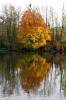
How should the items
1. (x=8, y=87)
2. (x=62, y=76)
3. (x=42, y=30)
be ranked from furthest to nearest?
(x=42, y=30)
(x=62, y=76)
(x=8, y=87)

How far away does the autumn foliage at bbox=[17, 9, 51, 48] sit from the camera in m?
61.0

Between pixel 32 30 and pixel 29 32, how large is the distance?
0.71 m

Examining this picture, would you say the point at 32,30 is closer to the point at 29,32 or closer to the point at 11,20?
the point at 29,32

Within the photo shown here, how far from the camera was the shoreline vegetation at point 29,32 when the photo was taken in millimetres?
61344

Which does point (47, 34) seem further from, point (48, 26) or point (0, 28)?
point (0, 28)

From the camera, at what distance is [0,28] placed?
220 ft

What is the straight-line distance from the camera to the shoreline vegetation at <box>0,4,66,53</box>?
61344 millimetres

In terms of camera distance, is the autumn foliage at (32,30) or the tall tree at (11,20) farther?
the tall tree at (11,20)

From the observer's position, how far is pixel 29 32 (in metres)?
62.0

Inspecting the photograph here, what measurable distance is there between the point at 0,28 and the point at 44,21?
8551mm

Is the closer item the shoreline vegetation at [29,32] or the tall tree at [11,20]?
the shoreline vegetation at [29,32]

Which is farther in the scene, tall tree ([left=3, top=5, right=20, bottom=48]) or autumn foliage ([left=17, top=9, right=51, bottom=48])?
tall tree ([left=3, top=5, right=20, bottom=48])

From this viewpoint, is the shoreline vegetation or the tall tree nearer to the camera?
the shoreline vegetation

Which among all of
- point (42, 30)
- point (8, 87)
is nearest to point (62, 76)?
point (8, 87)
